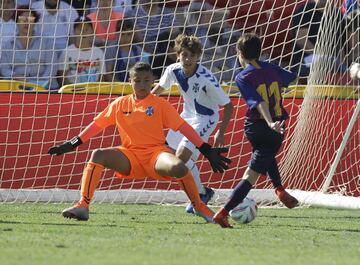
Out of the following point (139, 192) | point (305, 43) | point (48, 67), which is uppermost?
point (305, 43)

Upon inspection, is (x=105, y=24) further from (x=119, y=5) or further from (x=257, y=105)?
(x=257, y=105)

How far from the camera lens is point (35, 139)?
1055 centimetres

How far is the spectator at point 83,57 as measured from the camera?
441 inches

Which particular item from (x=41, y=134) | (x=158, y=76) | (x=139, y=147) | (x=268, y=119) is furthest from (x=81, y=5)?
(x=268, y=119)

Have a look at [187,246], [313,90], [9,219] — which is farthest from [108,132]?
[187,246]

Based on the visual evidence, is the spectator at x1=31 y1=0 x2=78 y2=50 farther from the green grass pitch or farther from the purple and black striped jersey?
the purple and black striped jersey

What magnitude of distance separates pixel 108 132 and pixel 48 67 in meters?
1.17

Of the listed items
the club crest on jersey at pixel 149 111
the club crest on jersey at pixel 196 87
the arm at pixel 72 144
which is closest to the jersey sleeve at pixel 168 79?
the club crest on jersey at pixel 196 87

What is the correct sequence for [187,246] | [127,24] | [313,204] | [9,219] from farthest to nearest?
[127,24]
[313,204]
[9,219]
[187,246]

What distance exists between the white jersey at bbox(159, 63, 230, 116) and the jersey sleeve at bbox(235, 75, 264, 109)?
1.13 metres

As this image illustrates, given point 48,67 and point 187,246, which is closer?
point 187,246

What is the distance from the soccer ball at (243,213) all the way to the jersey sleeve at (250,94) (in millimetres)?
797

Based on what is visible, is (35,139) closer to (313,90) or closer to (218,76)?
(218,76)

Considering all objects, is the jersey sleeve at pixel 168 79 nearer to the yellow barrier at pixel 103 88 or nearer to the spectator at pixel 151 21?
the yellow barrier at pixel 103 88
